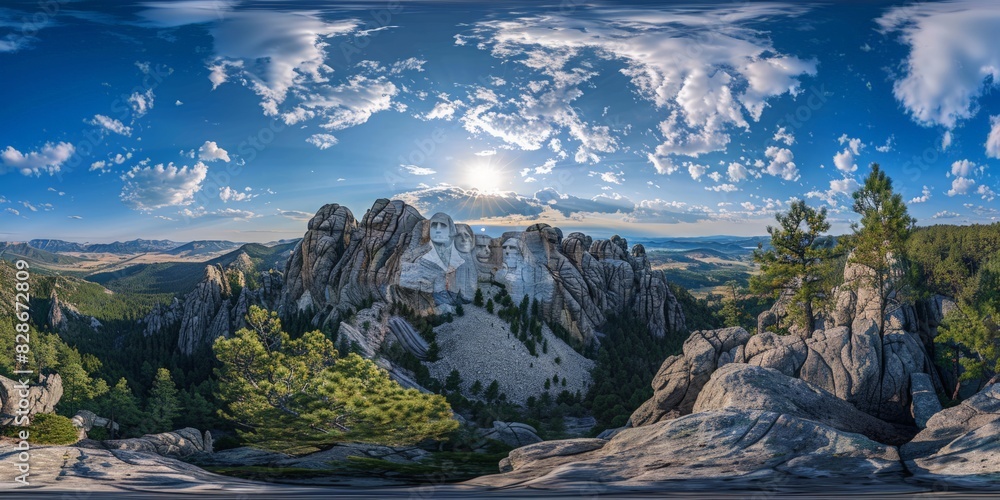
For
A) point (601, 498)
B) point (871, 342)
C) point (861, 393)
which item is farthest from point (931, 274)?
point (601, 498)

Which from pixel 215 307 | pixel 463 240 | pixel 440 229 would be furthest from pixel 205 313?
pixel 463 240

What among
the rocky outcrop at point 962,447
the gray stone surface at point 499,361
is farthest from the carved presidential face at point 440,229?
the rocky outcrop at point 962,447

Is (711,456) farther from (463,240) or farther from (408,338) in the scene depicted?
(463,240)

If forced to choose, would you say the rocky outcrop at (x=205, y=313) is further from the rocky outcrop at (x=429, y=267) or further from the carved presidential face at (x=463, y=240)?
the carved presidential face at (x=463, y=240)

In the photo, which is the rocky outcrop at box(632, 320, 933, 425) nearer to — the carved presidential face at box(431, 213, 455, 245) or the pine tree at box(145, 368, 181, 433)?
the carved presidential face at box(431, 213, 455, 245)

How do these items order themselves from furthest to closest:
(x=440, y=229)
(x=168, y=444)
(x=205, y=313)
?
(x=205, y=313), (x=440, y=229), (x=168, y=444)

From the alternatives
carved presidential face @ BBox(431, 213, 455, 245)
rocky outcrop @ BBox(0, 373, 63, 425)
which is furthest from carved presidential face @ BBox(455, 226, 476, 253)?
rocky outcrop @ BBox(0, 373, 63, 425)
